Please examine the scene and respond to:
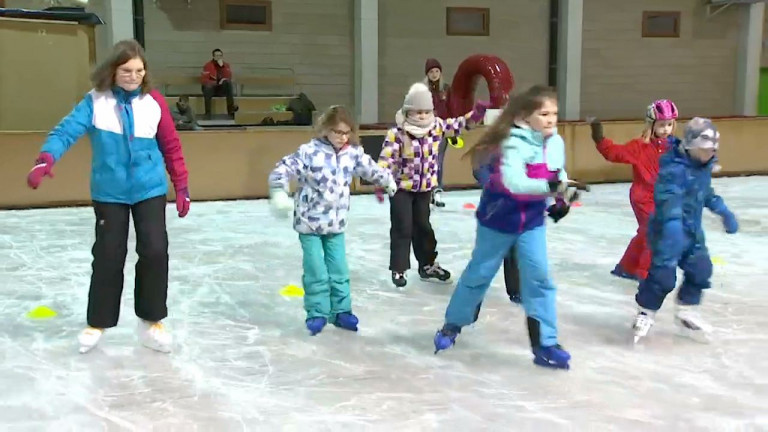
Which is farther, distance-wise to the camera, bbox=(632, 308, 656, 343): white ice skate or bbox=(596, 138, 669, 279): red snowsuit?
bbox=(596, 138, 669, 279): red snowsuit

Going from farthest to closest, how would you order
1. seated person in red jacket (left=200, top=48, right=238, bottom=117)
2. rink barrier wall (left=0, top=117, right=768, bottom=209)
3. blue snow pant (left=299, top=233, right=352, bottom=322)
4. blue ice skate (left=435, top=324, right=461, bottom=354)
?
seated person in red jacket (left=200, top=48, right=238, bottom=117)
rink barrier wall (left=0, top=117, right=768, bottom=209)
blue snow pant (left=299, top=233, right=352, bottom=322)
blue ice skate (left=435, top=324, right=461, bottom=354)

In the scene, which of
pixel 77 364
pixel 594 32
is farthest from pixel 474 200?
A: pixel 594 32

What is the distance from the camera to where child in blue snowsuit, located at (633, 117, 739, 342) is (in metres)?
3.36

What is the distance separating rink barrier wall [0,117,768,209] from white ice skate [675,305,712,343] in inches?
215

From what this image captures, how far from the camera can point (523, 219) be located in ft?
10.2

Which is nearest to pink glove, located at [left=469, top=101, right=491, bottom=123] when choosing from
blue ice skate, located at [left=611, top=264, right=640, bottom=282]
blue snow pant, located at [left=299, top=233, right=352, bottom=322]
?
blue snow pant, located at [left=299, top=233, right=352, bottom=322]

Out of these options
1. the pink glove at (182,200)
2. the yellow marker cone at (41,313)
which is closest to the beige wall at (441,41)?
the yellow marker cone at (41,313)

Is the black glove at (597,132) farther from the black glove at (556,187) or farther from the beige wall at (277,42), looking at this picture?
the beige wall at (277,42)

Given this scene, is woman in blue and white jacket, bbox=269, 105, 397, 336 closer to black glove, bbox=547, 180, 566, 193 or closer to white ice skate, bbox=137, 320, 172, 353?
white ice skate, bbox=137, 320, 172, 353

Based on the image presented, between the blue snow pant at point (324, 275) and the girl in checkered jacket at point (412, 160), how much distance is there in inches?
31.1

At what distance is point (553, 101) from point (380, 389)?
1.28 meters

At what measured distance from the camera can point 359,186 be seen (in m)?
9.19

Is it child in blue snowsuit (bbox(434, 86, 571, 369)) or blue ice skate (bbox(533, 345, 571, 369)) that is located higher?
child in blue snowsuit (bbox(434, 86, 571, 369))

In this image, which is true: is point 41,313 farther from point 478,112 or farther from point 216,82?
point 216,82
